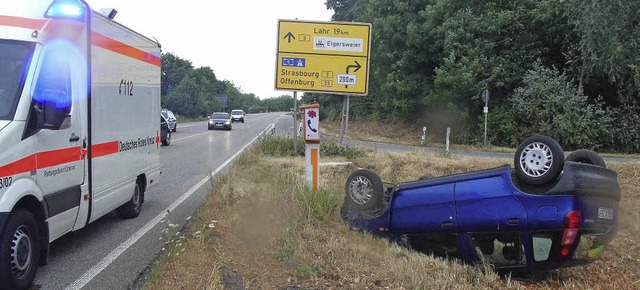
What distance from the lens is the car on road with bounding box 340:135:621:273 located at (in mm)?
4305

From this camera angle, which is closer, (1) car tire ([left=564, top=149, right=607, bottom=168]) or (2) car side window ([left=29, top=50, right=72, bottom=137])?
(2) car side window ([left=29, top=50, right=72, bottom=137])

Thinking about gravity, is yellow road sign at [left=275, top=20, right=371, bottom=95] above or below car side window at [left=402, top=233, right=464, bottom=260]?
above

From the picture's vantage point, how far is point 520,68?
85.8ft

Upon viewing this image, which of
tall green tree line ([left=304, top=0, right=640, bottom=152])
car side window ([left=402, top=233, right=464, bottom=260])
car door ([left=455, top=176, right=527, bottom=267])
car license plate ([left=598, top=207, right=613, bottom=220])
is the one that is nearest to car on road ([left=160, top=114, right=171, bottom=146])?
tall green tree line ([left=304, top=0, right=640, bottom=152])

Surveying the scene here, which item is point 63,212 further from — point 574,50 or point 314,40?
point 574,50

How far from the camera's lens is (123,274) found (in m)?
4.84

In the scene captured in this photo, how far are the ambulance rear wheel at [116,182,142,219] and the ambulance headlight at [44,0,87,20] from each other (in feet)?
10.3

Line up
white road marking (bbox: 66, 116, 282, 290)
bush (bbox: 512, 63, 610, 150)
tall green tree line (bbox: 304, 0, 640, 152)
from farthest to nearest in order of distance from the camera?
bush (bbox: 512, 63, 610, 150), tall green tree line (bbox: 304, 0, 640, 152), white road marking (bbox: 66, 116, 282, 290)

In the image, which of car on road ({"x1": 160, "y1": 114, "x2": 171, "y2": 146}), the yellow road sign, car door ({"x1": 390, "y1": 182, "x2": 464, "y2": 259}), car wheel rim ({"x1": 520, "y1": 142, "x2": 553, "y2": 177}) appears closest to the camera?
car wheel rim ({"x1": 520, "y1": 142, "x2": 553, "y2": 177})

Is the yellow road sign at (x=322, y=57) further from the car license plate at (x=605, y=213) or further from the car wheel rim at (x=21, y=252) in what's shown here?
the car wheel rim at (x=21, y=252)

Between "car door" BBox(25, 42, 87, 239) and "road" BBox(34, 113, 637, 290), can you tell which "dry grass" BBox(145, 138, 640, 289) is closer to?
"road" BBox(34, 113, 637, 290)

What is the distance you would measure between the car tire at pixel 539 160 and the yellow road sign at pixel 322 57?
9.13m

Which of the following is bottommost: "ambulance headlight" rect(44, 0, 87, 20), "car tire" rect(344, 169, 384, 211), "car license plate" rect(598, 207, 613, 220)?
"car tire" rect(344, 169, 384, 211)

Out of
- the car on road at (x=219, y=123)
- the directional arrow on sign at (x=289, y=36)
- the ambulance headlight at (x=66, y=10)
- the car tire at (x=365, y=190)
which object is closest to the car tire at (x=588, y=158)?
the car tire at (x=365, y=190)
